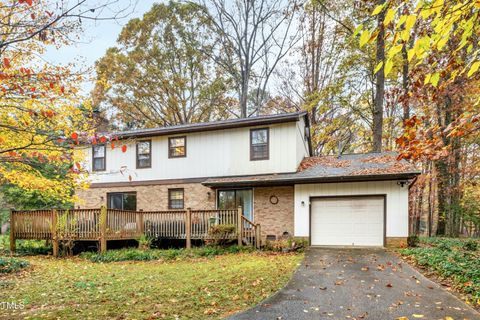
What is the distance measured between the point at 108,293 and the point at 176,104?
62.1ft

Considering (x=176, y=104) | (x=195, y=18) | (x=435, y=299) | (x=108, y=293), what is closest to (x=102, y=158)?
(x=176, y=104)

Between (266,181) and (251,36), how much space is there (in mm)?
14702

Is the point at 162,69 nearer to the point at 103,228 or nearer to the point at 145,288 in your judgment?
the point at 103,228

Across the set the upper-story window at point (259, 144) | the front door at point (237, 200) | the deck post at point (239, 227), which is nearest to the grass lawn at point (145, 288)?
the deck post at point (239, 227)

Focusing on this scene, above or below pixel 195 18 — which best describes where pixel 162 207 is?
below

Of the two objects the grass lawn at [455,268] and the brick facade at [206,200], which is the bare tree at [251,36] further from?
the grass lawn at [455,268]

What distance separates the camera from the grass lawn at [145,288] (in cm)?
513

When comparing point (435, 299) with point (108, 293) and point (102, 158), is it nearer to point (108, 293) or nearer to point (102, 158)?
point (108, 293)

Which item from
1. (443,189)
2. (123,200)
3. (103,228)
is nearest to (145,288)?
(103,228)

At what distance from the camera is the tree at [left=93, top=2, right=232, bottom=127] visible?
23656 millimetres

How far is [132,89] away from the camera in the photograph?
23.7 meters

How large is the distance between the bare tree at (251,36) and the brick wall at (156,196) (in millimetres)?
9532

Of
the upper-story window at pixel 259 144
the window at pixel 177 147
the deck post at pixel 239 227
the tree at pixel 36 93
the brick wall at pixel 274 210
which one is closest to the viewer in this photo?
the tree at pixel 36 93

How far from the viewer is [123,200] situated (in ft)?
53.9
